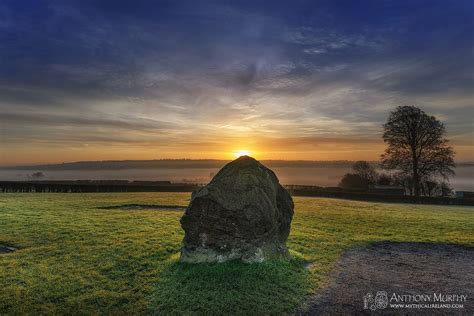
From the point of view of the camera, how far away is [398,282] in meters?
9.05

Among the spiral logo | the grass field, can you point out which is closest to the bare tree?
the grass field

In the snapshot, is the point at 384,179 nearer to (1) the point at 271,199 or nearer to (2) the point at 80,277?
(1) the point at 271,199

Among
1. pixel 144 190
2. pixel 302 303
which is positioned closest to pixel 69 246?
pixel 302 303

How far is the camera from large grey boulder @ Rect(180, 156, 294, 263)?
932cm

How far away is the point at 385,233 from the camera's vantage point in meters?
16.5

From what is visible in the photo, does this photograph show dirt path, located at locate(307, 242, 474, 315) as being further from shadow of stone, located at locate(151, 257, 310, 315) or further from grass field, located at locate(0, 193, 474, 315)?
shadow of stone, located at locate(151, 257, 310, 315)

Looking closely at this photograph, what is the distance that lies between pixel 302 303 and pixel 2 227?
14.4 meters

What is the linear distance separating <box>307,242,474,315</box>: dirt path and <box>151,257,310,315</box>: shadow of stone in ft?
2.63

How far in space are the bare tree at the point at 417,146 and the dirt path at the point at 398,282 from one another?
32739 mm

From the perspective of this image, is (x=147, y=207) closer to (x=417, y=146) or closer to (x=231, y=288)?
(x=231, y=288)

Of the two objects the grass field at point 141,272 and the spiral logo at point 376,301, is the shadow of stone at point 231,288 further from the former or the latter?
the spiral logo at point 376,301

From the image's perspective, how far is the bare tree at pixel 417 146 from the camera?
41750mm

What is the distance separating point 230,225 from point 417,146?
40.8m

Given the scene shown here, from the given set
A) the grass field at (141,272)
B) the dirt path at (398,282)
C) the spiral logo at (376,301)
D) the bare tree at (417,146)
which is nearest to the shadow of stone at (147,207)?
the grass field at (141,272)
